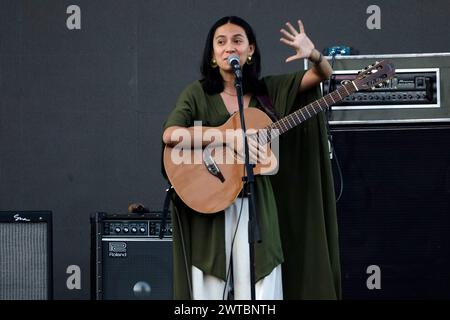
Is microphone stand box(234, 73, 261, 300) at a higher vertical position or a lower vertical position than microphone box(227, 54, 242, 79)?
lower

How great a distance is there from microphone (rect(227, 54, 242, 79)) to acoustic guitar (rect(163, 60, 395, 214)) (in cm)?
19

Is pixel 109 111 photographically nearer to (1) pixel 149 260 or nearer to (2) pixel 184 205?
(1) pixel 149 260

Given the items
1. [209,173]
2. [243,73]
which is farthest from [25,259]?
[243,73]

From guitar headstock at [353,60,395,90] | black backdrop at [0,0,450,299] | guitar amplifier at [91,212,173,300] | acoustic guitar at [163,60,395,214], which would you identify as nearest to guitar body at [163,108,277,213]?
acoustic guitar at [163,60,395,214]

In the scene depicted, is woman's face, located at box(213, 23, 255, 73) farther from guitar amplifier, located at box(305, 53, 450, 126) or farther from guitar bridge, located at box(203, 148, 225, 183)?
guitar amplifier, located at box(305, 53, 450, 126)

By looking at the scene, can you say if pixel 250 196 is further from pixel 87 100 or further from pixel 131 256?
pixel 87 100

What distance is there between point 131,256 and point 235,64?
1.50 m

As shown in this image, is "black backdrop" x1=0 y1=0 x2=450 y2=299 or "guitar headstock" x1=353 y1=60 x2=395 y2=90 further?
"black backdrop" x1=0 y1=0 x2=450 y2=299

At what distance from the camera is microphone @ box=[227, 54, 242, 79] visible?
3.91 m

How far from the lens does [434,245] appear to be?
493cm

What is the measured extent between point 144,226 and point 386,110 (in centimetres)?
134

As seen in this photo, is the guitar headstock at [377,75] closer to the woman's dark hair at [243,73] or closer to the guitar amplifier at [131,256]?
the woman's dark hair at [243,73]

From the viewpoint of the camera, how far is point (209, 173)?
4.08 metres
